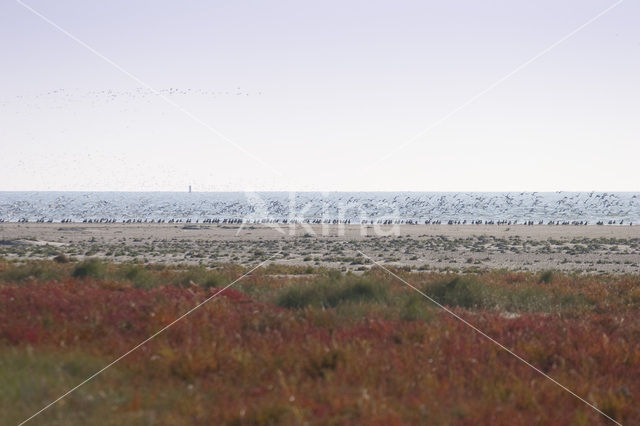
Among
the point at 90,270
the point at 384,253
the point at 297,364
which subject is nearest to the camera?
the point at 297,364

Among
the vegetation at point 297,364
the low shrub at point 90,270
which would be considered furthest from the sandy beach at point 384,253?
the vegetation at point 297,364

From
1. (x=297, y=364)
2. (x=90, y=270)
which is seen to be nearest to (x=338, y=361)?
(x=297, y=364)

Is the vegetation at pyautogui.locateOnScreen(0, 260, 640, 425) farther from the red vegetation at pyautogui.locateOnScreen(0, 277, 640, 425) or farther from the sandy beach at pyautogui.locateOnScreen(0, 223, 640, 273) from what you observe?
the sandy beach at pyautogui.locateOnScreen(0, 223, 640, 273)

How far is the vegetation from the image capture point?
5.86 meters

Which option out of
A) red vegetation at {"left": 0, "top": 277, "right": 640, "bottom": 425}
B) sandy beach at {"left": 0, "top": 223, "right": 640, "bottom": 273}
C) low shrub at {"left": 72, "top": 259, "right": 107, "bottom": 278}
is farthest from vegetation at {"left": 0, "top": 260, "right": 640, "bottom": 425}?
sandy beach at {"left": 0, "top": 223, "right": 640, "bottom": 273}

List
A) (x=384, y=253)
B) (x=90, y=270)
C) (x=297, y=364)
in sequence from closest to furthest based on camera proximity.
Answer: (x=297, y=364) → (x=90, y=270) → (x=384, y=253)

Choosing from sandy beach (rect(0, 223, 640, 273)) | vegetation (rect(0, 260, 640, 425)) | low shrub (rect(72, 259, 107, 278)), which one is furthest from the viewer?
sandy beach (rect(0, 223, 640, 273))

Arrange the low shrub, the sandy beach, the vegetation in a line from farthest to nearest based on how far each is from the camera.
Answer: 1. the sandy beach
2. the low shrub
3. the vegetation

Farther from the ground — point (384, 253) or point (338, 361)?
point (338, 361)

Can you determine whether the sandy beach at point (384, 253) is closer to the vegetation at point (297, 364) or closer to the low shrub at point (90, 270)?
the low shrub at point (90, 270)

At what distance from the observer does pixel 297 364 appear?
7312mm

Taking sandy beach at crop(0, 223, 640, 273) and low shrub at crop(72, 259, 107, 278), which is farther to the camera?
sandy beach at crop(0, 223, 640, 273)

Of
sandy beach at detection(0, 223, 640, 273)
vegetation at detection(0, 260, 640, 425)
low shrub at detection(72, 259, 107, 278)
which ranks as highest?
vegetation at detection(0, 260, 640, 425)

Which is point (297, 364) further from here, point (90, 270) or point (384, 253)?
point (384, 253)
